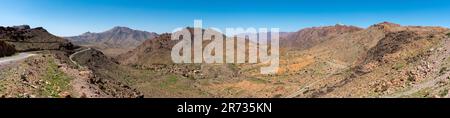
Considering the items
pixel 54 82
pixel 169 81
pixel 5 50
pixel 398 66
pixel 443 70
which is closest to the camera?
pixel 443 70

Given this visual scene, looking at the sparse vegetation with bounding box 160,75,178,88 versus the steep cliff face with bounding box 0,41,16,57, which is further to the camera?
the sparse vegetation with bounding box 160,75,178,88

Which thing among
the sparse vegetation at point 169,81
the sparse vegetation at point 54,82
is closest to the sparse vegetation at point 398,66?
the sparse vegetation at point 54,82

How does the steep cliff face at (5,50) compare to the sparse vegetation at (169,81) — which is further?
the sparse vegetation at (169,81)

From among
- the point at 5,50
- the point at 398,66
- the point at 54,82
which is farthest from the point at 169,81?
the point at 398,66

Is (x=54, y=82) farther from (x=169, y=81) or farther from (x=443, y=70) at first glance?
(x=169, y=81)

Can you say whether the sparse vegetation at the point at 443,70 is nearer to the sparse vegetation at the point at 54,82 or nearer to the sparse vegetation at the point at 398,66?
the sparse vegetation at the point at 398,66

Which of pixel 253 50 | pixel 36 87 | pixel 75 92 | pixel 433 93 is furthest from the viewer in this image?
pixel 253 50

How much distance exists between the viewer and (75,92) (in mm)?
25641

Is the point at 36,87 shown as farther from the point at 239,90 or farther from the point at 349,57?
the point at 349,57

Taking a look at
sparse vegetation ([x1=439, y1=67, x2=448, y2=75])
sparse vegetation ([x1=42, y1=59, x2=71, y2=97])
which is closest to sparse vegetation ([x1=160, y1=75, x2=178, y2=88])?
sparse vegetation ([x1=42, y1=59, x2=71, y2=97])

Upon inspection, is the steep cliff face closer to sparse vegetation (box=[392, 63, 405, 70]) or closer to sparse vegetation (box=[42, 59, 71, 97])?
sparse vegetation (box=[42, 59, 71, 97])

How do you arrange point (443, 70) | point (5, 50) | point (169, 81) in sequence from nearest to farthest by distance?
point (443, 70), point (5, 50), point (169, 81)
